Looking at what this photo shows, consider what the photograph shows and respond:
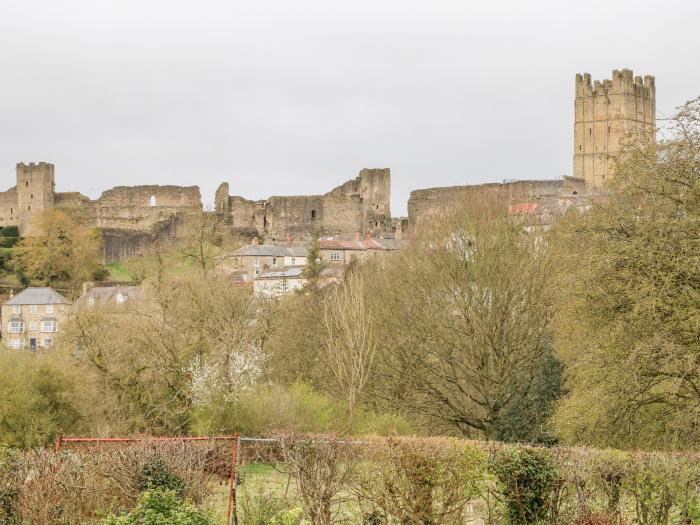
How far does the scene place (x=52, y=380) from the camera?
81.0 ft

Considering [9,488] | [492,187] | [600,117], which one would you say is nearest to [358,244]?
[492,187]

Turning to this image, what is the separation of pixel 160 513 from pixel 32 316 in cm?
5150

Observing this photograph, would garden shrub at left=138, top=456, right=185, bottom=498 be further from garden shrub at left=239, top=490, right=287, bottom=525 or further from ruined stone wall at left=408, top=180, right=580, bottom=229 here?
ruined stone wall at left=408, top=180, right=580, bottom=229

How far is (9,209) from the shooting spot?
82.4 metres

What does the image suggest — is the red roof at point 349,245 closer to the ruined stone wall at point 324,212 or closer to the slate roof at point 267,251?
the slate roof at point 267,251

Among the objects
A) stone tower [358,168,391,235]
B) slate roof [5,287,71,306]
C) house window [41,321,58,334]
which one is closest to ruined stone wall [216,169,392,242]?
stone tower [358,168,391,235]

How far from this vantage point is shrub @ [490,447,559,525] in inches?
479

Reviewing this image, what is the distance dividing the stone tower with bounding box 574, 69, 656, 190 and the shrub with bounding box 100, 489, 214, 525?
235ft

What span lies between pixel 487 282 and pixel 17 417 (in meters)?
11.3

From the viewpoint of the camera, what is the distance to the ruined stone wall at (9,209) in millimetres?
82119

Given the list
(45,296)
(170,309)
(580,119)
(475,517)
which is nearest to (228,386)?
(170,309)

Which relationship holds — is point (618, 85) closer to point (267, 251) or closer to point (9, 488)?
point (267, 251)

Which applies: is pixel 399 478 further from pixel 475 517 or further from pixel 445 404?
pixel 445 404

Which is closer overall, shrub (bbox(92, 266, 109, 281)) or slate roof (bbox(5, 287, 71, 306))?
slate roof (bbox(5, 287, 71, 306))
